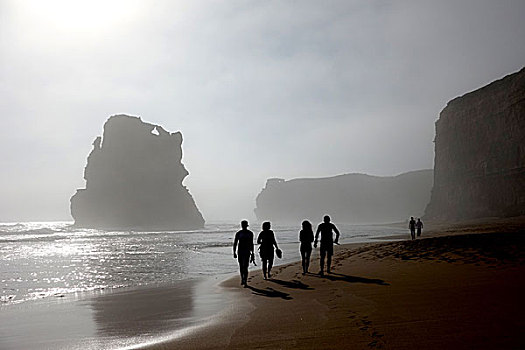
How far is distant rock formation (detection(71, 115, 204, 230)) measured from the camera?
348 feet

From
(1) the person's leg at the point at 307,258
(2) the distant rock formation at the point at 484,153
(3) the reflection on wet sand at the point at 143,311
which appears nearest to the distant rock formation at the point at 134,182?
(2) the distant rock formation at the point at 484,153

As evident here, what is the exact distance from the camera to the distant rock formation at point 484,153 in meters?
47.6

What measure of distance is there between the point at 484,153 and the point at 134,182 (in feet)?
265

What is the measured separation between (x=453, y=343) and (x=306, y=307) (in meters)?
3.09

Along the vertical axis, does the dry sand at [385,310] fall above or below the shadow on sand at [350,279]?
above

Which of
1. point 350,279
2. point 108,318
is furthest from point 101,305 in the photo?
point 350,279

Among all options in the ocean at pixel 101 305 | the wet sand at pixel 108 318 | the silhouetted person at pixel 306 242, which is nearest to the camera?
the wet sand at pixel 108 318

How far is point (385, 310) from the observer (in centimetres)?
626

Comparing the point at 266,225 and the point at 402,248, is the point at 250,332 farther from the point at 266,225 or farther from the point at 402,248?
the point at 402,248

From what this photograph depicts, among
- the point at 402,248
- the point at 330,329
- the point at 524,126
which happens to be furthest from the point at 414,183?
the point at 330,329

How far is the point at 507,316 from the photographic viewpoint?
5.23m

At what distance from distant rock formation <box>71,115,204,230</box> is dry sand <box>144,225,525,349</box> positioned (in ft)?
325

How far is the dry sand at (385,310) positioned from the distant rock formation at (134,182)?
99.2 metres

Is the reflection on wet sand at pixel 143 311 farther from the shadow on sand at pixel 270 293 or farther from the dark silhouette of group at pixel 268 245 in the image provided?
the dark silhouette of group at pixel 268 245
